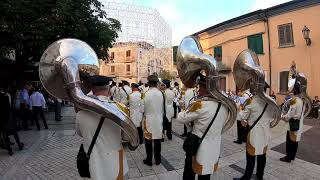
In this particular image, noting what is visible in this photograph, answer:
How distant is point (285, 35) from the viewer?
841 inches

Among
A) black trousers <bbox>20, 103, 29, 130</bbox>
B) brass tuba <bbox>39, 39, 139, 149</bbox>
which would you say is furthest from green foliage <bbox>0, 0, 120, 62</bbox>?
brass tuba <bbox>39, 39, 139, 149</bbox>

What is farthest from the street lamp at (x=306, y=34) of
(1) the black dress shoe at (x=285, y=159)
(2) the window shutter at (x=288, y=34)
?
(1) the black dress shoe at (x=285, y=159)

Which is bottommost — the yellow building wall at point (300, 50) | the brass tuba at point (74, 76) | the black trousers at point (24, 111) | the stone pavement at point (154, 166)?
the stone pavement at point (154, 166)

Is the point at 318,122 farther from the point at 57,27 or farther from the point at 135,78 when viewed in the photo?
the point at 135,78

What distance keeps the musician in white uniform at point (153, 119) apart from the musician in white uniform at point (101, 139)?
356cm

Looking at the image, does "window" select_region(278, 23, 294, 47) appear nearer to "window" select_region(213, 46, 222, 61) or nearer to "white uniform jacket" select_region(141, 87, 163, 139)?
"window" select_region(213, 46, 222, 61)

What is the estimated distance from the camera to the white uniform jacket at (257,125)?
5.66 metres

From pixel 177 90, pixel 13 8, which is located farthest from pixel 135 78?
pixel 13 8

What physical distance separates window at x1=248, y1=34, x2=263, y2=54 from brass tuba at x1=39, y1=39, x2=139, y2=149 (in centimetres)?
2103

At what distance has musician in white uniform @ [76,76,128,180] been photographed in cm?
349

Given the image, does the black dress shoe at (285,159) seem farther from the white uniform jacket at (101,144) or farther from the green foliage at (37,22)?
the green foliage at (37,22)

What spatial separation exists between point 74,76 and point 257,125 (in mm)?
3482

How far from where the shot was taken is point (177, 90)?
1588 centimetres

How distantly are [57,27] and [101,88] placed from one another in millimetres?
10059
